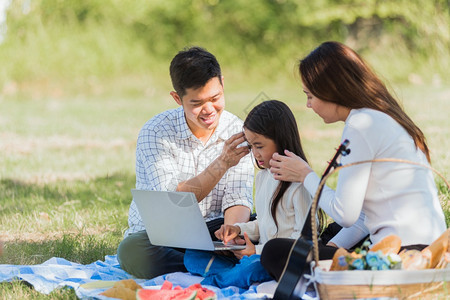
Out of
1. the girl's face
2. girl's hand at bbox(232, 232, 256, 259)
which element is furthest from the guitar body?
the girl's face

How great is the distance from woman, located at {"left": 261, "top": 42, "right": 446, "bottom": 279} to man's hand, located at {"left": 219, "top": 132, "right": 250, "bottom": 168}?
0.47m

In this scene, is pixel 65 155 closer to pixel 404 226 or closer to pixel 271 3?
pixel 404 226

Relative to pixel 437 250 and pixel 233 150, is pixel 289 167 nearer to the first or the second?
pixel 233 150

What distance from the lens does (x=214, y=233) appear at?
3.58m

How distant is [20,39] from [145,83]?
112 inches

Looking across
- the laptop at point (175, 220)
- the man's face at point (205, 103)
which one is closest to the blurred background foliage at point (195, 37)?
the man's face at point (205, 103)

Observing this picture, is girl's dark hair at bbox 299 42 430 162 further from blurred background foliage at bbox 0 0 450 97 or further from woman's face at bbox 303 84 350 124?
blurred background foliage at bbox 0 0 450 97

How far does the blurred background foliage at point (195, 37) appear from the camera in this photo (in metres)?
14.1

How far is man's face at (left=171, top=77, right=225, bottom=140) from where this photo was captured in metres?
3.49

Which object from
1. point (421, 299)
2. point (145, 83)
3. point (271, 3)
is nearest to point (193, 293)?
point (421, 299)

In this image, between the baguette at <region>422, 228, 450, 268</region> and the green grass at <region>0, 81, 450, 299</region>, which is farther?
the green grass at <region>0, 81, 450, 299</region>

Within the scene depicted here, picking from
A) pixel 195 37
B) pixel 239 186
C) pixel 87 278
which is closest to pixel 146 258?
pixel 87 278

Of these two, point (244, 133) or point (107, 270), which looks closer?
point (244, 133)

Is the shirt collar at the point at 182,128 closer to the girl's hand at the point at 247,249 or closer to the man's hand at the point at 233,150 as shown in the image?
the man's hand at the point at 233,150
